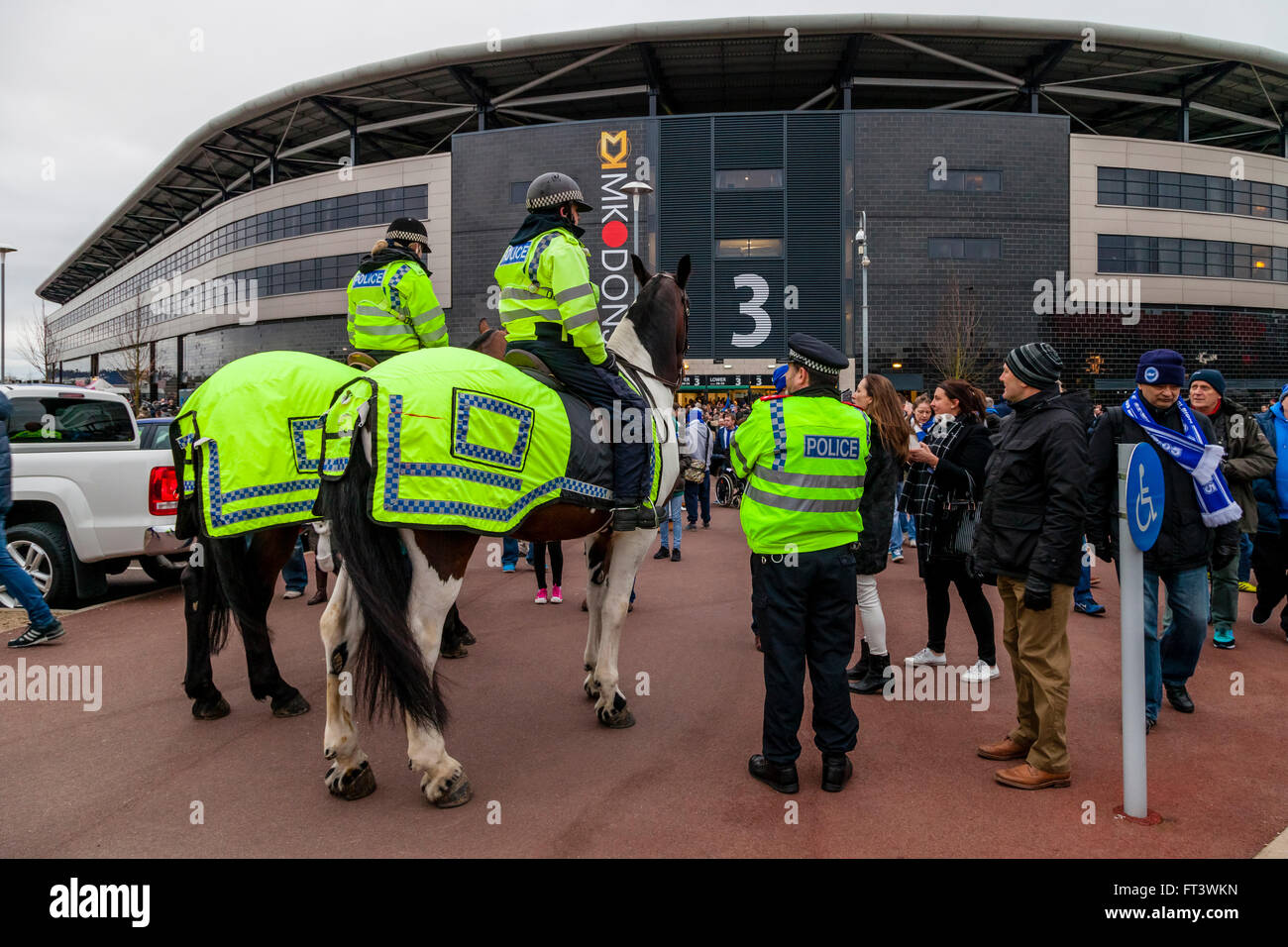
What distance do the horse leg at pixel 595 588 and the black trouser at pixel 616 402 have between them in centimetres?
63

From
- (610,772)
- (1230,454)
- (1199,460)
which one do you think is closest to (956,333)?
→ (1230,454)

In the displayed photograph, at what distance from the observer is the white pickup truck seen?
23.4 ft

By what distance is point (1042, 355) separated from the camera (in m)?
4.01

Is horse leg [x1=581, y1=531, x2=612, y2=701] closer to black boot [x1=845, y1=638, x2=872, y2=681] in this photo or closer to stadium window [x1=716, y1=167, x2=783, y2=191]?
black boot [x1=845, y1=638, x2=872, y2=681]

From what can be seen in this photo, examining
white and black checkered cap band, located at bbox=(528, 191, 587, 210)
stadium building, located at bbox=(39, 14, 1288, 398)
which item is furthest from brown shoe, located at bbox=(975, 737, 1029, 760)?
stadium building, located at bbox=(39, 14, 1288, 398)

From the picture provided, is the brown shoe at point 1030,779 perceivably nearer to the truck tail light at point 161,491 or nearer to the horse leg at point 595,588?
the horse leg at point 595,588

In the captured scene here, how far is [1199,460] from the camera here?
4.64 metres

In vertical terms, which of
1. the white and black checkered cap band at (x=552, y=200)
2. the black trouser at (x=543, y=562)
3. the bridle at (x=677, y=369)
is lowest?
the black trouser at (x=543, y=562)

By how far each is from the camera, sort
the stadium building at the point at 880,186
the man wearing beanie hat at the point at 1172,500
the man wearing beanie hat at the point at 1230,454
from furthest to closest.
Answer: the stadium building at the point at 880,186 < the man wearing beanie hat at the point at 1230,454 < the man wearing beanie hat at the point at 1172,500

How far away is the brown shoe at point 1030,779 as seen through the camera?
383 cm

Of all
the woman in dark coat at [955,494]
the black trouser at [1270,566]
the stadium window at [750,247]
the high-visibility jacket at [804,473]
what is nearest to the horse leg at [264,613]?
the high-visibility jacket at [804,473]

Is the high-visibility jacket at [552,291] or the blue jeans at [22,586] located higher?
the high-visibility jacket at [552,291]

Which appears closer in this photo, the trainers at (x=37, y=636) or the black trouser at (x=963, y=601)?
the black trouser at (x=963, y=601)

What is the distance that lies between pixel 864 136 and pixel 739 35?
22.4 ft
